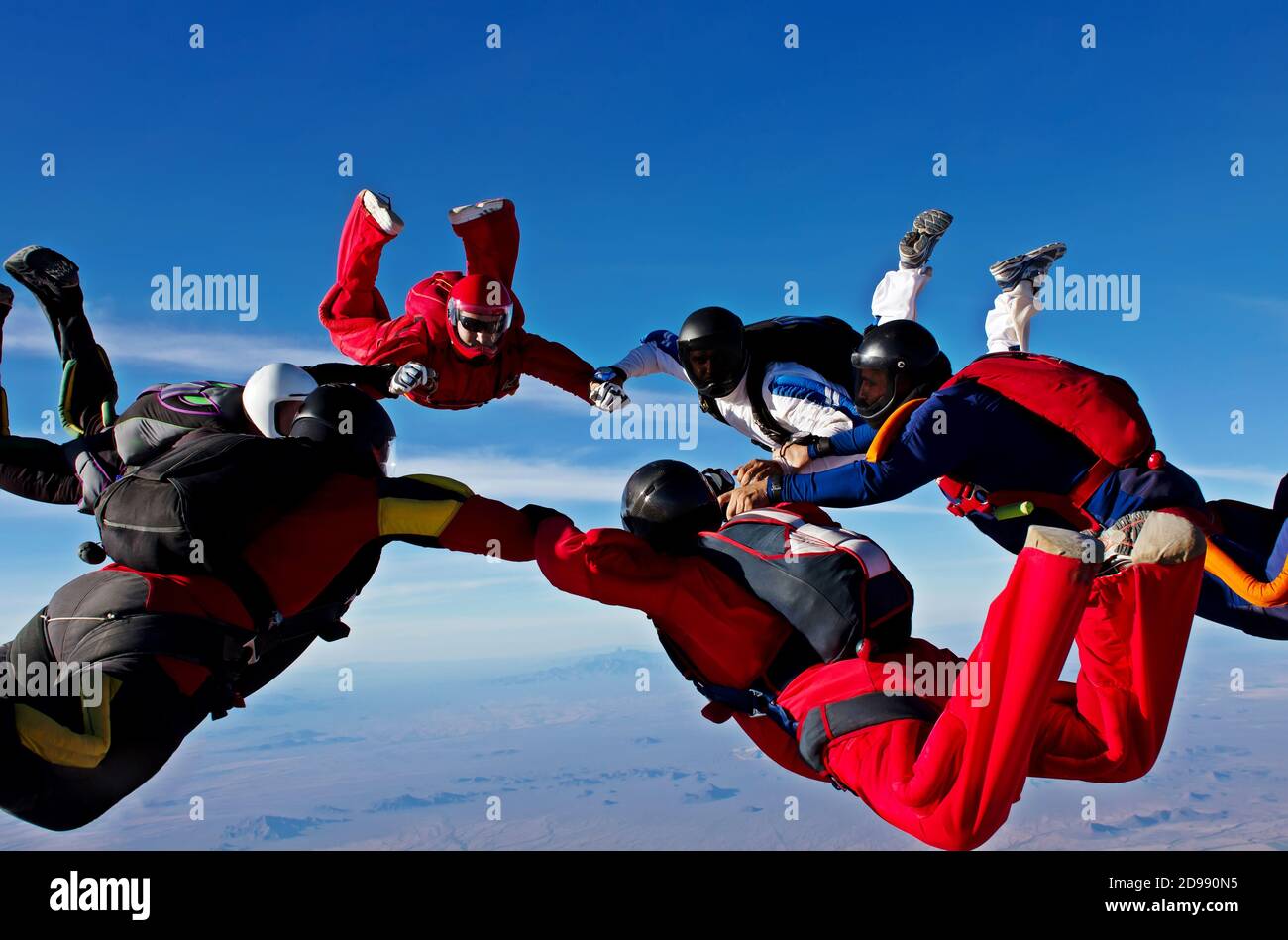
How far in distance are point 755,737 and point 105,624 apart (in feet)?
11.0

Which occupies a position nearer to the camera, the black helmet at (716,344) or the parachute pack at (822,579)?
the parachute pack at (822,579)

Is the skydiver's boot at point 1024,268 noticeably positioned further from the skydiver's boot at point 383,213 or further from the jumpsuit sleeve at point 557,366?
the skydiver's boot at point 383,213

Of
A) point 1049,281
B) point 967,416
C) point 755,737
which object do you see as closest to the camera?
point 755,737

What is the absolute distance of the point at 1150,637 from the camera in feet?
16.3

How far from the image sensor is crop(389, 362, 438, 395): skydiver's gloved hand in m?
8.70

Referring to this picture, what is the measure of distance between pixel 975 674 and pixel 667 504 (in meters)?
1.82

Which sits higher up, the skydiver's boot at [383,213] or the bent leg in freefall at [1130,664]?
the skydiver's boot at [383,213]

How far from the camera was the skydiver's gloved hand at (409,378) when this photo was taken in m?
8.70

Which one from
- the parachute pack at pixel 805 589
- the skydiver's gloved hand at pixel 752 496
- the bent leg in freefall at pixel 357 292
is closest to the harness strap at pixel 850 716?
the parachute pack at pixel 805 589

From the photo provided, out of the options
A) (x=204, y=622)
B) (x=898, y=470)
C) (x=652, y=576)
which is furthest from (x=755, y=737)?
(x=204, y=622)

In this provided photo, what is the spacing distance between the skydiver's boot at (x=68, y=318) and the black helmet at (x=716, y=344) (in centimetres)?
410

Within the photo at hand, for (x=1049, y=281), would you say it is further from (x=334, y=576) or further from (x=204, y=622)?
(x=204, y=622)

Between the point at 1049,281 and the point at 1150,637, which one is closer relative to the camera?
the point at 1150,637

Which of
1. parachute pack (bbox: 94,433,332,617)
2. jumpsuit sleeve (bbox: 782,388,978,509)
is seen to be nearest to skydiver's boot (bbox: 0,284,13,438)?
parachute pack (bbox: 94,433,332,617)
